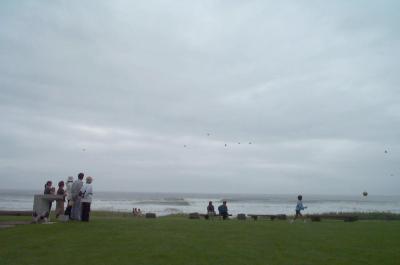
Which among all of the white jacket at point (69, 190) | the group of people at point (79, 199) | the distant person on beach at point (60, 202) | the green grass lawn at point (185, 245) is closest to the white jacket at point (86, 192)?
the group of people at point (79, 199)

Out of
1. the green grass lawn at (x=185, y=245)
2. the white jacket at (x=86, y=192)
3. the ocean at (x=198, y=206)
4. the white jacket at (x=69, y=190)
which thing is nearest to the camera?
the green grass lawn at (x=185, y=245)

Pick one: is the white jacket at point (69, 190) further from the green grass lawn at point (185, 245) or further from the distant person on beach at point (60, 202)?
the green grass lawn at point (185, 245)

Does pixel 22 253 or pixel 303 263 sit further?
pixel 22 253

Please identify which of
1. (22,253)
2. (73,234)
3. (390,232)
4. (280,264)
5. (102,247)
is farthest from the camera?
(390,232)

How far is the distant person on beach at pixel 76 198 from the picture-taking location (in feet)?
62.1

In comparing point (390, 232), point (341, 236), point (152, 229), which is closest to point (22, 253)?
point (152, 229)

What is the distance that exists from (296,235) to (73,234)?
7.60m

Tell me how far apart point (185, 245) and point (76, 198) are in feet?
25.4

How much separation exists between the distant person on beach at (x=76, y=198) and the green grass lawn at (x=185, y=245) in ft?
5.13

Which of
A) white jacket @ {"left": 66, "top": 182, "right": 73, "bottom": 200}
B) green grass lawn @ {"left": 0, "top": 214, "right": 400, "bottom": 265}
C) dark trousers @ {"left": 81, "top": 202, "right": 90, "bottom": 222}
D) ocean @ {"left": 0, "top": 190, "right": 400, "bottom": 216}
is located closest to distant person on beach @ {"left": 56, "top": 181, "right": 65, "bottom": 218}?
white jacket @ {"left": 66, "top": 182, "right": 73, "bottom": 200}

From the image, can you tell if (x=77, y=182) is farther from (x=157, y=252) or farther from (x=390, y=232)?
(x=390, y=232)

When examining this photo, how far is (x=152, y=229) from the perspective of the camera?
54.4 ft

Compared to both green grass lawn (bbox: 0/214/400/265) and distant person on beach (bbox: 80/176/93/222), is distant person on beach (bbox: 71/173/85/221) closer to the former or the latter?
distant person on beach (bbox: 80/176/93/222)

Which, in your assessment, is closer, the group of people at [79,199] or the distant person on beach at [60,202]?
the group of people at [79,199]
